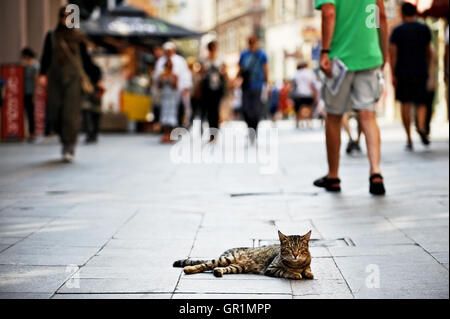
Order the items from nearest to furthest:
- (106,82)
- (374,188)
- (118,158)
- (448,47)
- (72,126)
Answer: (374,188) < (448,47) < (72,126) < (118,158) < (106,82)

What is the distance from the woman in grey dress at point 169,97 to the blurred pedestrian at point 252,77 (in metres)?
1.98

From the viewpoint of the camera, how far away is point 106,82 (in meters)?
25.2

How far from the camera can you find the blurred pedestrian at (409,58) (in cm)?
1273

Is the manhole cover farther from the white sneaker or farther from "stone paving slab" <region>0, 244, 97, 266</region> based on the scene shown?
the white sneaker

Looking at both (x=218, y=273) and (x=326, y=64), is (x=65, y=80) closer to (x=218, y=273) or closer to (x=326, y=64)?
(x=326, y=64)

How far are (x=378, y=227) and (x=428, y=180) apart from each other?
3.02 m

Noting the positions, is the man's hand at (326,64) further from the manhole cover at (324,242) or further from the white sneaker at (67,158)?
the white sneaker at (67,158)

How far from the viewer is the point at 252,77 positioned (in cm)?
1623

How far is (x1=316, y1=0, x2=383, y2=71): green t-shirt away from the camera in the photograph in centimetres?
793

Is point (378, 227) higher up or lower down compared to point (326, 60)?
lower down

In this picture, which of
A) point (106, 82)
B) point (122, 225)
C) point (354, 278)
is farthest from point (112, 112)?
point (354, 278)

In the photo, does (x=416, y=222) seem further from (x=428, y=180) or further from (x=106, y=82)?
(x=106, y=82)

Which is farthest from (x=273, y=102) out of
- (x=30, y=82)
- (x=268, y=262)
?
(x=268, y=262)

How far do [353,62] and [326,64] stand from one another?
24 centimetres
